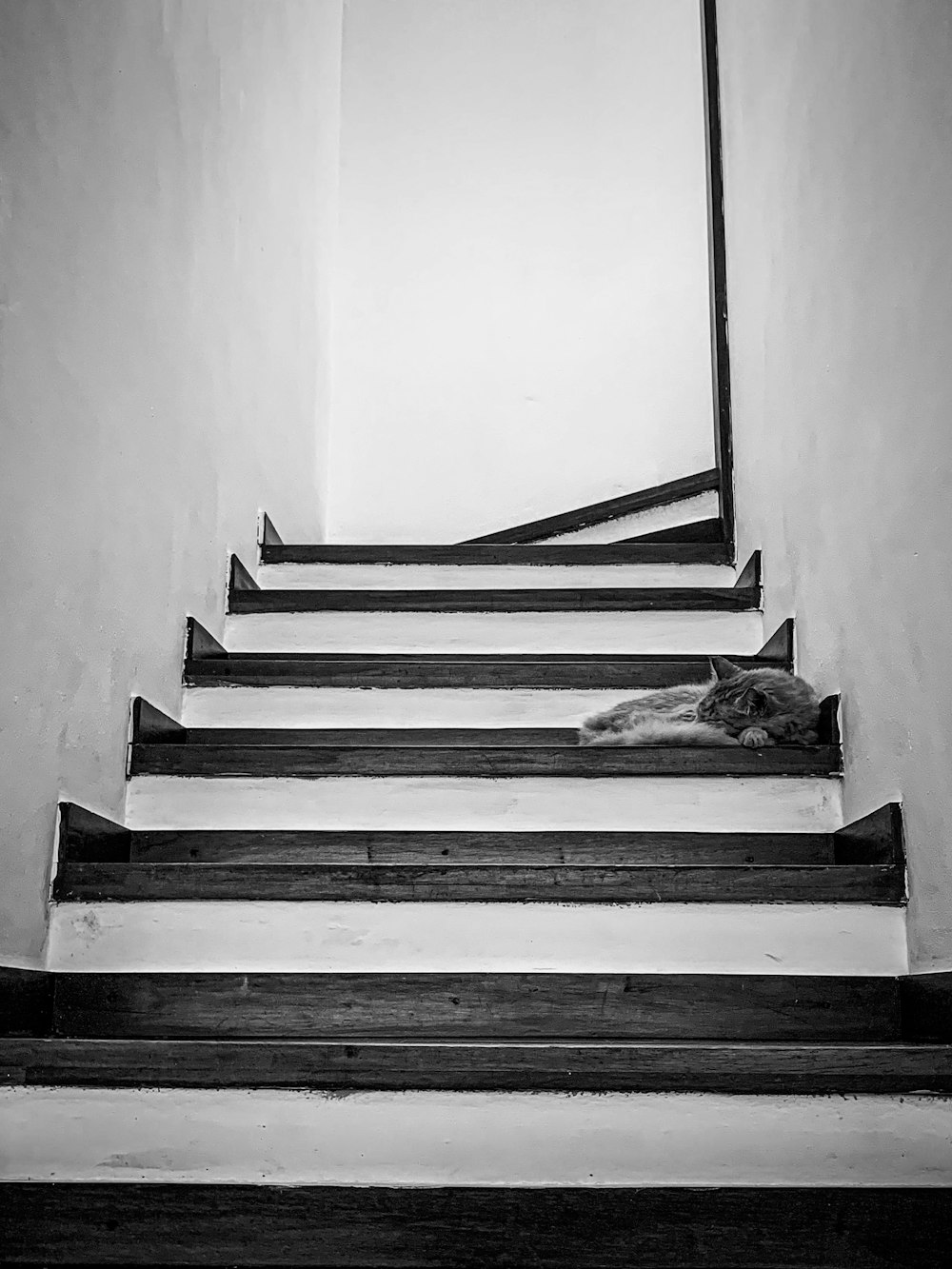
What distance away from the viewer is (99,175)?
2.10 meters

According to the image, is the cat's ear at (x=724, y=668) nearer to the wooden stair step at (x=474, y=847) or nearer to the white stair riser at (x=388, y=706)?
the white stair riser at (x=388, y=706)

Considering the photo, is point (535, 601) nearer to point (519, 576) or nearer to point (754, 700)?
point (519, 576)

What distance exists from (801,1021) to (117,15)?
2.04 metres

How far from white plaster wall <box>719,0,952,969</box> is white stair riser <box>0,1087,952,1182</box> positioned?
37cm

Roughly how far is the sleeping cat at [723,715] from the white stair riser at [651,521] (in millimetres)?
1954

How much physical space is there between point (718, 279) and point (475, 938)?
2.43 metres

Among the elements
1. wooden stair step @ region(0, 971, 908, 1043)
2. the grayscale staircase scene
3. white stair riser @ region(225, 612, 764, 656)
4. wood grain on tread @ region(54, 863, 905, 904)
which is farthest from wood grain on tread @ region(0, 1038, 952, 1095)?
white stair riser @ region(225, 612, 764, 656)

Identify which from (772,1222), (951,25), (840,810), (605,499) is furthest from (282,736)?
(605,499)

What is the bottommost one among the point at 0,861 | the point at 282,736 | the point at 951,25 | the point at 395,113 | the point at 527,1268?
the point at 527,1268

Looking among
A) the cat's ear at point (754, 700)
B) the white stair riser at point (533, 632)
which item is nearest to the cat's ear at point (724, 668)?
the cat's ear at point (754, 700)

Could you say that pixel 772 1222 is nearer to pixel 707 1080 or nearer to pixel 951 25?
pixel 707 1080

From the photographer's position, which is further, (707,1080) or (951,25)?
(951,25)

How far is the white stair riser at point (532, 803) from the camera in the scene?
2.09 meters

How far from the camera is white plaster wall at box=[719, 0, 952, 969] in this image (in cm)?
171
